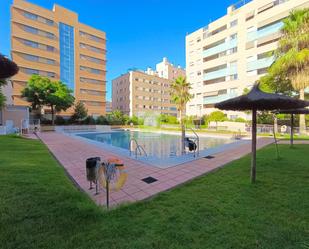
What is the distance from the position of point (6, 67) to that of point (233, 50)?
123 feet

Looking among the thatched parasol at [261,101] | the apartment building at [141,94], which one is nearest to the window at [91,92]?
the apartment building at [141,94]

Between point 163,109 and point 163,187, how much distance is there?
53.1m

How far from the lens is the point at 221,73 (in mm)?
34250

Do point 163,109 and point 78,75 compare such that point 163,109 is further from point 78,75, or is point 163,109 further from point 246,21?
point 246,21

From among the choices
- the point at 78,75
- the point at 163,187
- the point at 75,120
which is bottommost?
the point at 163,187

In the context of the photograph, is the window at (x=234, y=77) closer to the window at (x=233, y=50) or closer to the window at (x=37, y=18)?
the window at (x=233, y=50)

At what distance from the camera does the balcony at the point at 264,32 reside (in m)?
26.5

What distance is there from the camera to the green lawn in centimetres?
243

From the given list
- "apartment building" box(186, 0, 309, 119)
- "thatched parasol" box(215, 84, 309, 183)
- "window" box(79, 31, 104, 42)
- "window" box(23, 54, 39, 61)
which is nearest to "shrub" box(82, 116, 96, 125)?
"window" box(23, 54, 39, 61)

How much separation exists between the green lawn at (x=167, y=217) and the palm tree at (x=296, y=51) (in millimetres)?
12711

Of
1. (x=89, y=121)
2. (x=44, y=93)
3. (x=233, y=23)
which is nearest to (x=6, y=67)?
(x=44, y=93)

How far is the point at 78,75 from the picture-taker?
3897 cm

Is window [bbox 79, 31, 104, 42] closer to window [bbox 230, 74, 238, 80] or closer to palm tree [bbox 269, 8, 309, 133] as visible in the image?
window [bbox 230, 74, 238, 80]

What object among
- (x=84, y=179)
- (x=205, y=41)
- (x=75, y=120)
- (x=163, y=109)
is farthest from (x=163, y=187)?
(x=163, y=109)
